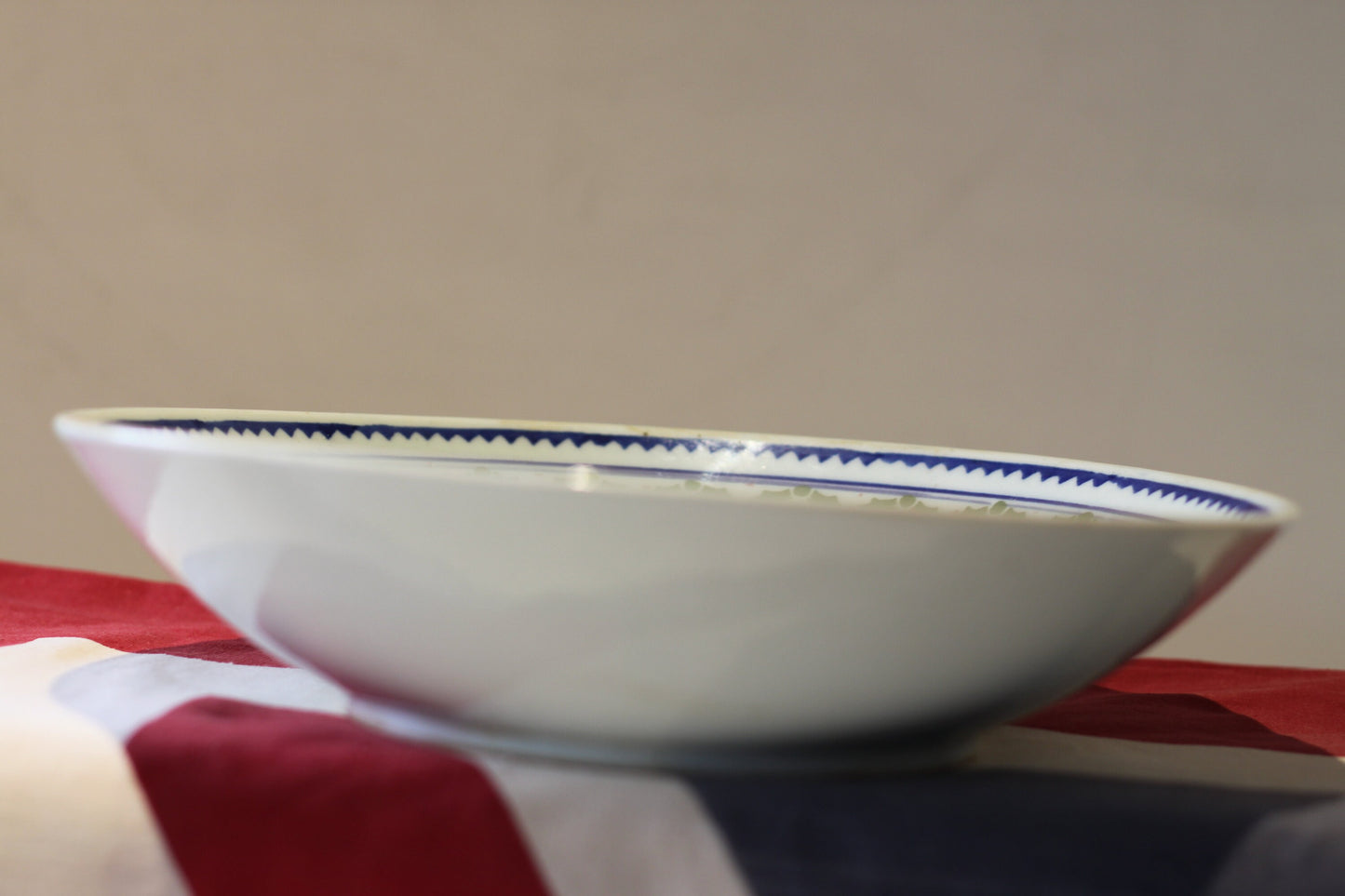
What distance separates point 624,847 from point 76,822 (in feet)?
0.42

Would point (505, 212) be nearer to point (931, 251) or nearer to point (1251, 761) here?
point (931, 251)

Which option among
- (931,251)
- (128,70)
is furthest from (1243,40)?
(128,70)

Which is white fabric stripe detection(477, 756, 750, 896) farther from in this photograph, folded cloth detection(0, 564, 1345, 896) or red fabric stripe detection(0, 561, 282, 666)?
red fabric stripe detection(0, 561, 282, 666)

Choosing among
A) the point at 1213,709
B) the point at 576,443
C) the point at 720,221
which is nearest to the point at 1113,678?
the point at 1213,709

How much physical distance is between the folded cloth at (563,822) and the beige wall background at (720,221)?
1.30 metres

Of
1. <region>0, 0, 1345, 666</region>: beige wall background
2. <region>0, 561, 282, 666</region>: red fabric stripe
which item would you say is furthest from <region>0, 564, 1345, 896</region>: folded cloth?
<region>0, 0, 1345, 666</region>: beige wall background

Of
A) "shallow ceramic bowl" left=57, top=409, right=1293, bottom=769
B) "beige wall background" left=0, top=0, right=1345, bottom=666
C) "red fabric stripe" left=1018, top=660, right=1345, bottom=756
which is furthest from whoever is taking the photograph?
"beige wall background" left=0, top=0, right=1345, bottom=666

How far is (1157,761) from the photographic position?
37 cm

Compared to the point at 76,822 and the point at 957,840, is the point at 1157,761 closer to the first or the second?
the point at 957,840

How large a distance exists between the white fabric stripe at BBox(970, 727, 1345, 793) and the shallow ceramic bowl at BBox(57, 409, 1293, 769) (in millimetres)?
24

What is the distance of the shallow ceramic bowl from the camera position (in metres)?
0.27

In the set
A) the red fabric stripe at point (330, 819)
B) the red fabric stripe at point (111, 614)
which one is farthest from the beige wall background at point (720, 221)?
the red fabric stripe at point (330, 819)

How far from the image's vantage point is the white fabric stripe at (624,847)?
0.30 m

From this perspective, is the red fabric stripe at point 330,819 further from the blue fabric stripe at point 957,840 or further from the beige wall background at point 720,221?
the beige wall background at point 720,221
